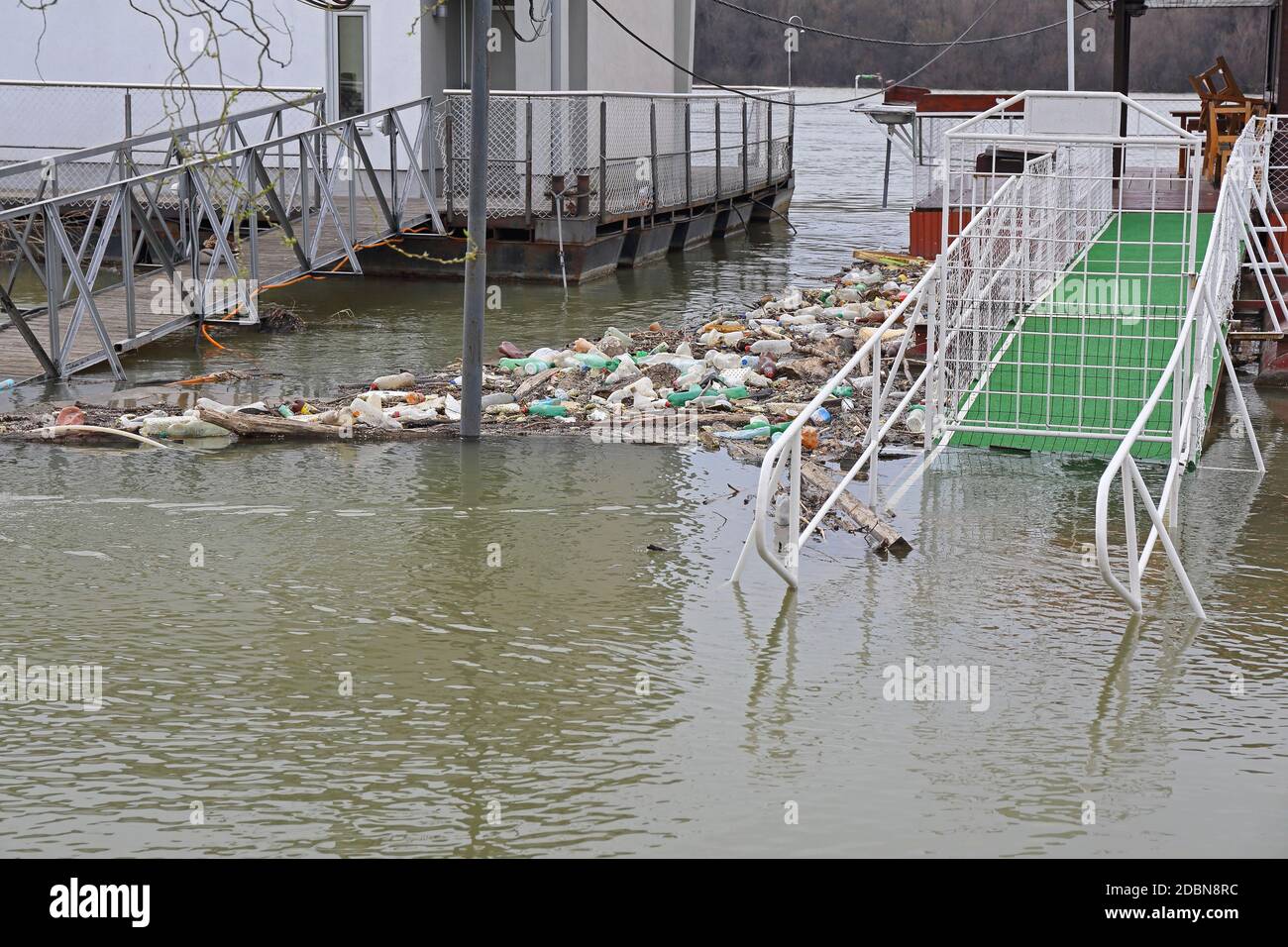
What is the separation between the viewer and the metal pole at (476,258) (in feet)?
29.4

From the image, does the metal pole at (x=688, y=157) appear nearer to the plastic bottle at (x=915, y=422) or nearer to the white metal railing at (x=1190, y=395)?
the white metal railing at (x=1190, y=395)

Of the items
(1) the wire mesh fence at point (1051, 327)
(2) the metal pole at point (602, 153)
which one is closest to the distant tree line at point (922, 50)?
(2) the metal pole at point (602, 153)

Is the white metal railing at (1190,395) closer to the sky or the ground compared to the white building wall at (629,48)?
closer to the ground

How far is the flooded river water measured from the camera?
4613 mm

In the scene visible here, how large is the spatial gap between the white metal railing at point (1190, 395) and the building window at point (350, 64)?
11.1 metres

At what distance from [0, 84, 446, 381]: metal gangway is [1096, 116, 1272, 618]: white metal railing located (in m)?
4.82

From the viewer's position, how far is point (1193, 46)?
218 ft

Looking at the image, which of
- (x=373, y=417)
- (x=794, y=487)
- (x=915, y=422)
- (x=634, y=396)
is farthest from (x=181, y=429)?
(x=794, y=487)

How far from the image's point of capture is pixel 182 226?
13.4 m

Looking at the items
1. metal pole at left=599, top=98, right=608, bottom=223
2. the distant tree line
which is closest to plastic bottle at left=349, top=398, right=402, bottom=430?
metal pole at left=599, top=98, right=608, bottom=223

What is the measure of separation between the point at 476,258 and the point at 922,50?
7519cm

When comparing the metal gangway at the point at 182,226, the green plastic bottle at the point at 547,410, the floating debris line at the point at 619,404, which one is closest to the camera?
the floating debris line at the point at 619,404

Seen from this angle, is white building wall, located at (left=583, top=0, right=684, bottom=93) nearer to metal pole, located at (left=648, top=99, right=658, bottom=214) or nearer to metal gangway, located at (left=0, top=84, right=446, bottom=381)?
metal pole, located at (left=648, top=99, right=658, bottom=214)
